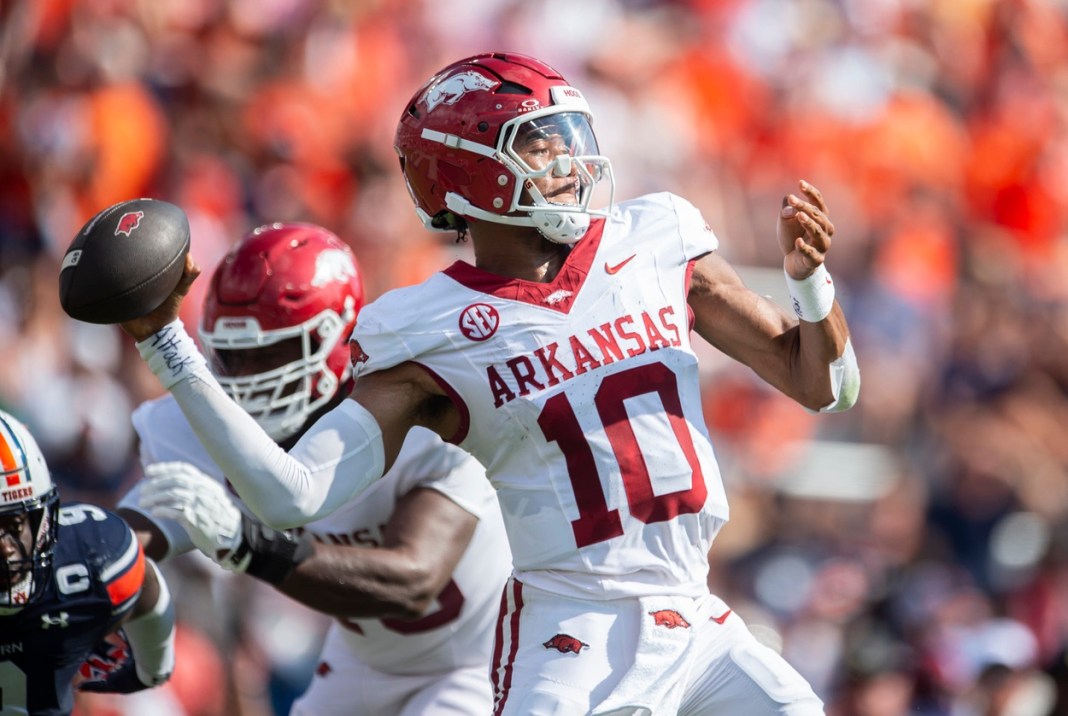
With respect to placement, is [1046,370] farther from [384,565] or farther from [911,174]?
[384,565]

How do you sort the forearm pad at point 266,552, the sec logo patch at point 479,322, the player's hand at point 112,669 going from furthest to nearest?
the player's hand at point 112,669, the forearm pad at point 266,552, the sec logo patch at point 479,322

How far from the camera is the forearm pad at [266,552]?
11.4 ft

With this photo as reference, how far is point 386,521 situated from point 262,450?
3.77 feet

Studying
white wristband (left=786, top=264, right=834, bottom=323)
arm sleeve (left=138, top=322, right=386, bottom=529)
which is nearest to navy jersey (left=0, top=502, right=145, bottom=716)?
arm sleeve (left=138, top=322, right=386, bottom=529)

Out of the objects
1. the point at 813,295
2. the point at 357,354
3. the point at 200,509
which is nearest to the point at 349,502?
the point at 200,509

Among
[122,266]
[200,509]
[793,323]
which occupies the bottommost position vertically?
[200,509]

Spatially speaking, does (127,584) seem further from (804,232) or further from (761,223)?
(761,223)

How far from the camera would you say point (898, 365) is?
26.6 ft

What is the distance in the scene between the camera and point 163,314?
312 centimetres

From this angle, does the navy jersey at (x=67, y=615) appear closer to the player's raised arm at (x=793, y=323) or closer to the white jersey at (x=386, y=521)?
the white jersey at (x=386, y=521)

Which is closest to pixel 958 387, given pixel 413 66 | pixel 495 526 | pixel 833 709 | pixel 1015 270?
pixel 1015 270

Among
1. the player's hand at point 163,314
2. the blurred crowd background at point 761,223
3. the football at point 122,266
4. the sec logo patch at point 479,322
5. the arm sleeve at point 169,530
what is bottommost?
the blurred crowd background at point 761,223

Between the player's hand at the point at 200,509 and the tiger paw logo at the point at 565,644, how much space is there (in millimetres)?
745

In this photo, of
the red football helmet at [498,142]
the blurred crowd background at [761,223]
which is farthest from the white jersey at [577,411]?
the blurred crowd background at [761,223]
